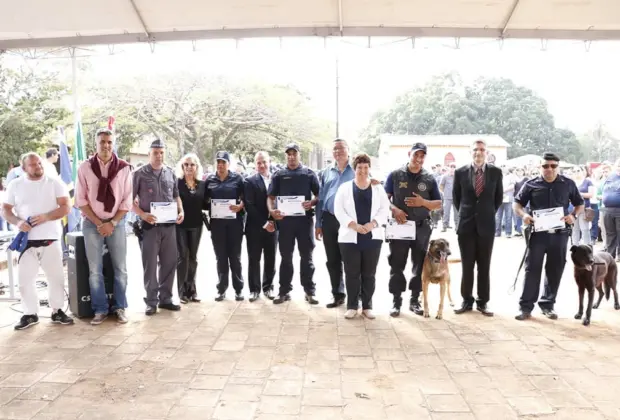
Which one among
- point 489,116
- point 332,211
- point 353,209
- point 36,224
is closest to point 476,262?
point 353,209

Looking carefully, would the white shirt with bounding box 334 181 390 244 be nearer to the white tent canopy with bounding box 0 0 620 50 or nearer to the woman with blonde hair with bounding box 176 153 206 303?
the woman with blonde hair with bounding box 176 153 206 303

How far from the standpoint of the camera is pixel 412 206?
18.0ft

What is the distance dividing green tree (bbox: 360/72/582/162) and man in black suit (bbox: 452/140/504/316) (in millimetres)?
36364

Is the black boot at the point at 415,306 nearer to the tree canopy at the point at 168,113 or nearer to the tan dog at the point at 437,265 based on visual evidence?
the tan dog at the point at 437,265

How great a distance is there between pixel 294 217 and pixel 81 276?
2376mm

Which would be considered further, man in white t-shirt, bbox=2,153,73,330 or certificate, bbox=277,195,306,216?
certificate, bbox=277,195,306,216

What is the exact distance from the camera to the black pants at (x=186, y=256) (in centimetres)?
608

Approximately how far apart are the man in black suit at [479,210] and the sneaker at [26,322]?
4.45 metres

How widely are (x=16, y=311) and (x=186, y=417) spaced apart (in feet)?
11.9

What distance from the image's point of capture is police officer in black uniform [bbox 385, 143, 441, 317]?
5484mm

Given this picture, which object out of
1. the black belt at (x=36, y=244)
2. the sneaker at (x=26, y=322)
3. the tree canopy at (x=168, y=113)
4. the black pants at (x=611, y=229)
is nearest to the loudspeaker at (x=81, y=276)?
the black belt at (x=36, y=244)

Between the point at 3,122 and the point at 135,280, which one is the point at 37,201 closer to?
the point at 135,280

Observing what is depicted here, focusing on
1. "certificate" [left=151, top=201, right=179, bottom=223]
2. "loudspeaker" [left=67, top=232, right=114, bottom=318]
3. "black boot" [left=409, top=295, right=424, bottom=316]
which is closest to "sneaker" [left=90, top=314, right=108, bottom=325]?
"loudspeaker" [left=67, top=232, right=114, bottom=318]

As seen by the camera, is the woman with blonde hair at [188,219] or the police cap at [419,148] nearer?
the police cap at [419,148]
